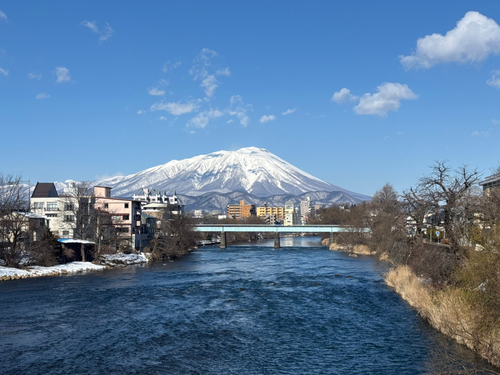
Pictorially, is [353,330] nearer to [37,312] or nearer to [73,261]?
[37,312]

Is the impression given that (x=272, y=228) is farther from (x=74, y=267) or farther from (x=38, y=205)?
(x=74, y=267)

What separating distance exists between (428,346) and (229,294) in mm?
14899

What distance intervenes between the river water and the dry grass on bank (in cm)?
45

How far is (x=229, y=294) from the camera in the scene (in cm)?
2992

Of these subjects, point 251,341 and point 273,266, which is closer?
point 251,341

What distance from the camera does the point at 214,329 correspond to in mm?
20719

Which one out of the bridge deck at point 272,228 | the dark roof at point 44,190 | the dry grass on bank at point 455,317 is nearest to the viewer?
the dry grass on bank at point 455,317

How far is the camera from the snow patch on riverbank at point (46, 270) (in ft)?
120

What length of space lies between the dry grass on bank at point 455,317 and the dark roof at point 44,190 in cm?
5381

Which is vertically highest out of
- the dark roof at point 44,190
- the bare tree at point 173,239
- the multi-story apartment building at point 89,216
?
the dark roof at point 44,190

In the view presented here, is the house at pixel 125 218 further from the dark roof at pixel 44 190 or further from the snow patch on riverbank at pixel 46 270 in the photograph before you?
the snow patch on riverbank at pixel 46 270

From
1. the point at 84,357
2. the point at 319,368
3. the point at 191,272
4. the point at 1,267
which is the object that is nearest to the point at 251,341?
the point at 319,368

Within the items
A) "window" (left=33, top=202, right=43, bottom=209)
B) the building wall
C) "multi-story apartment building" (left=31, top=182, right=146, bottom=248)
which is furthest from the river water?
"window" (left=33, top=202, right=43, bottom=209)

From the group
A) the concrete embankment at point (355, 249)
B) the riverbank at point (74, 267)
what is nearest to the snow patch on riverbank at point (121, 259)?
the riverbank at point (74, 267)
